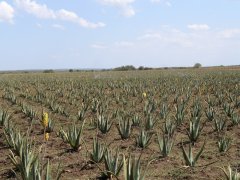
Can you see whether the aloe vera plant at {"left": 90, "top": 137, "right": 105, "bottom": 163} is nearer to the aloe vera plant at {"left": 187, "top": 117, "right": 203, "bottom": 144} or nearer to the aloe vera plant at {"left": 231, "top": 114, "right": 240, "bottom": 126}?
the aloe vera plant at {"left": 187, "top": 117, "right": 203, "bottom": 144}

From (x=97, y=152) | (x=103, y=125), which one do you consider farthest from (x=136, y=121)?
(x=97, y=152)

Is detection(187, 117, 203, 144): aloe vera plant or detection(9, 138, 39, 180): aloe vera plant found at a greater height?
detection(9, 138, 39, 180): aloe vera plant

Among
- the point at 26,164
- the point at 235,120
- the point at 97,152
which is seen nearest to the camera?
the point at 26,164

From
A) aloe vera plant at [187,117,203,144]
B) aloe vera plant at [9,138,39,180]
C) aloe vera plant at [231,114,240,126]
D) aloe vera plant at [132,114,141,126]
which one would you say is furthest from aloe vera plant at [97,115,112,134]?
aloe vera plant at [9,138,39,180]

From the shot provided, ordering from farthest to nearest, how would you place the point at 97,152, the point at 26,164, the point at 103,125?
the point at 103,125 → the point at 97,152 → the point at 26,164

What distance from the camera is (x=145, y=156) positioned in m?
6.45

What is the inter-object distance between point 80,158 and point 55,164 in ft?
1.51

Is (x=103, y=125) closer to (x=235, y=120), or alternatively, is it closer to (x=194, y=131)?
(x=194, y=131)

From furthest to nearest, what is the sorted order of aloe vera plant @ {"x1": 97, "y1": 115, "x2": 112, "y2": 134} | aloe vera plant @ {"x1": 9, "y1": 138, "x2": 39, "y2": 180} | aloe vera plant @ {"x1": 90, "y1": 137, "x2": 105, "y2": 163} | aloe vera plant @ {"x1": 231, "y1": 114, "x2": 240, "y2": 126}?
aloe vera plant @ {"x1": 231, "y1": 114, "x2": 240, "y2": 126} → aloe vera plant @ {"x1": 97, "y1": 115, "x2": 112, "y2": 134} → aloe vera plant @ {"x1": 90, "y1": 137, "x2": 105, "y2": 163} → aloe vera plant @ {"x1": 9, "y1": 138, "x2": 39, "y2": 180}

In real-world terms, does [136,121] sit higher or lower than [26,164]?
lower

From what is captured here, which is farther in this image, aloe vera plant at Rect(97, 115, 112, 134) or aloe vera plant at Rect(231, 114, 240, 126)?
aloe vera plant at Rect(231, 114, 240, 126)

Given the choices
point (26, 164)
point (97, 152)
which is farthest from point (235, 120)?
point (26, 164)

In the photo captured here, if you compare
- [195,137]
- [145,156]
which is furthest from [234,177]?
[195,137]

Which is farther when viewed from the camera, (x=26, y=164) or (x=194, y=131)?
(x=194, y=131)
